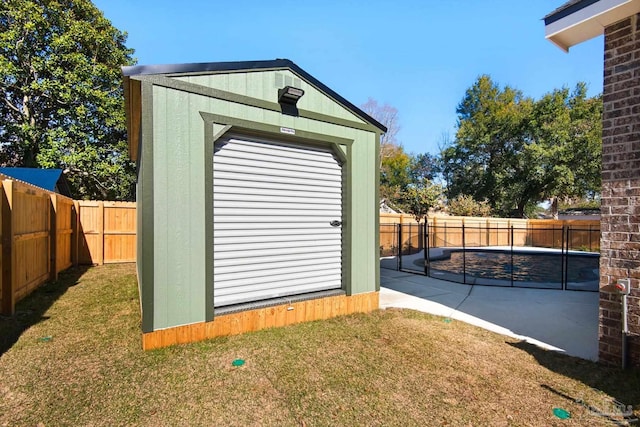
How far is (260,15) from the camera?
887 centimetres

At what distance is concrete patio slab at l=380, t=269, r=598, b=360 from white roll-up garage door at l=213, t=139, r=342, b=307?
1.72 metres

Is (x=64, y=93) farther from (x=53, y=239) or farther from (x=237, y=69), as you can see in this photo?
(x=237, y=69)

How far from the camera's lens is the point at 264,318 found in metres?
4.26

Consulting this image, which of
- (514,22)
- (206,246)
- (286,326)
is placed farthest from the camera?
(514,22)

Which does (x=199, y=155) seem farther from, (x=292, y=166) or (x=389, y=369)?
(x=389, y=369)

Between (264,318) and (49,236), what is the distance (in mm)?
6122

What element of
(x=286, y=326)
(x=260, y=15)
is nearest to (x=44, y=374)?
(x=286, y=326)

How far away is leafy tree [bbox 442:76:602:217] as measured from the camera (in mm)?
21578

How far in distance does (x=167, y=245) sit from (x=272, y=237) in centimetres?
136

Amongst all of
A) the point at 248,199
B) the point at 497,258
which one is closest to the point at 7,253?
the point at 248,199

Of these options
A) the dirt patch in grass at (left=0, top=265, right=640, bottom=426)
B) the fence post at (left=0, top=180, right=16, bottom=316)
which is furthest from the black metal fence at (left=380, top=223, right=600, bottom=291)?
the fence post at (left=0, top=180, right=16, bottom=316)

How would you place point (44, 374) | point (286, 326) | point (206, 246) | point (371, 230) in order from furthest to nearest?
point (371, 230), point (286, 326), point (206, 246), point (44, 374)

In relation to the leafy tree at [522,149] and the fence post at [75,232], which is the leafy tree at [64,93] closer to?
the fence post at [75,232]

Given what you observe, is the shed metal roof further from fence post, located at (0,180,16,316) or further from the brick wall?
fence post, located at (0,180,16,316)
